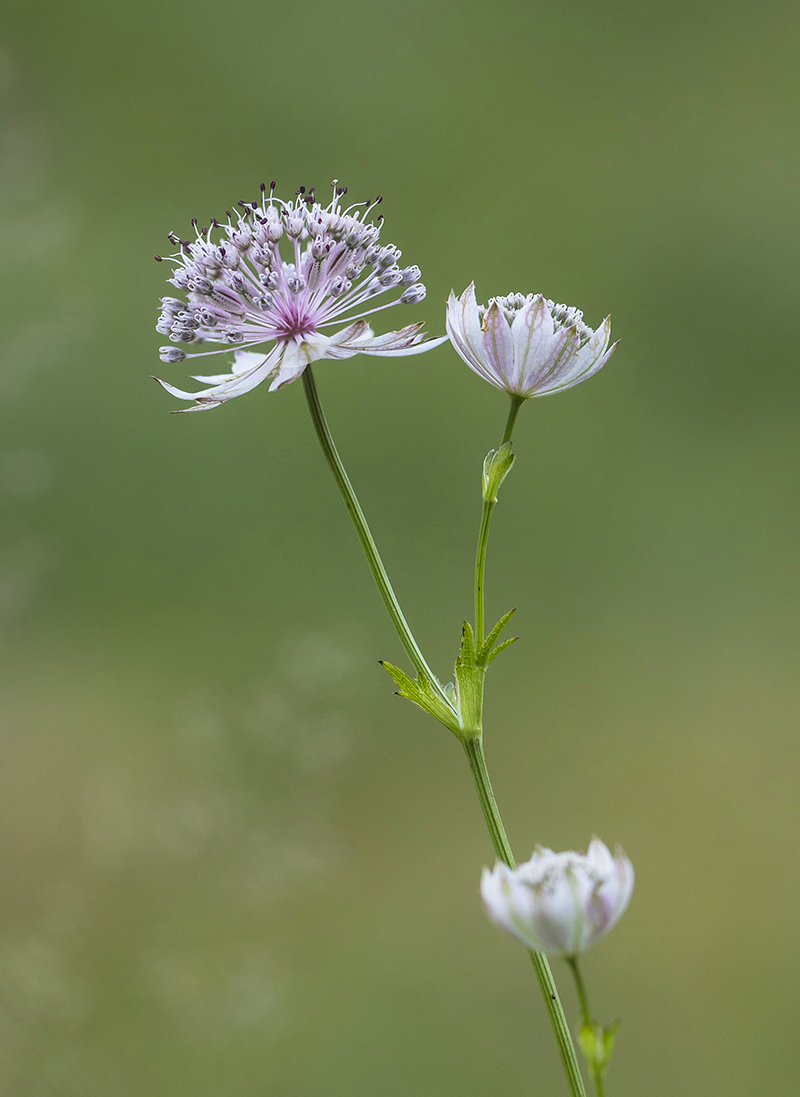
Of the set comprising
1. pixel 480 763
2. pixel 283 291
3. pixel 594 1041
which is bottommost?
pixel 594 1041

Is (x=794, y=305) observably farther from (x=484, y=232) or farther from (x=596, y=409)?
(x=484, y=232)

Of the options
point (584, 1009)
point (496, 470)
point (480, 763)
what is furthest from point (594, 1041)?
point (496, 470)

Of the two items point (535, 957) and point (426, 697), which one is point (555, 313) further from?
point (535, 957)

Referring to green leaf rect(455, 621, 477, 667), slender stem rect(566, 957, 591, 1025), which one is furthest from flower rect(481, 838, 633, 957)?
green leaf rect(455, 621, 477, 667)

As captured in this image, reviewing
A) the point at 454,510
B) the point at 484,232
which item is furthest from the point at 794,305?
the point at 454,510

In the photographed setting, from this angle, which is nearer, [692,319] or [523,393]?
[523,393]

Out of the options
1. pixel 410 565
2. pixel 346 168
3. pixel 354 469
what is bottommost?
pixel 410 565

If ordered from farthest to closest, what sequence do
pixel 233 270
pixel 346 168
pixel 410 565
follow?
pixel 346 168 → pixel 410 565 → pixel 233 270
